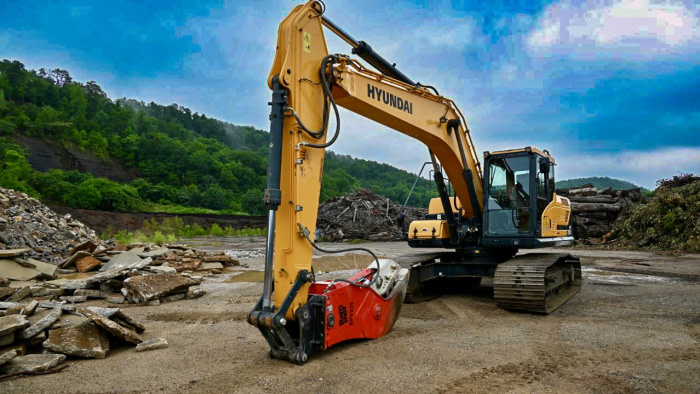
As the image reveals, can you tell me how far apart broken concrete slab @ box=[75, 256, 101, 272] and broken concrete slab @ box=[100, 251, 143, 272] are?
0.94 ft

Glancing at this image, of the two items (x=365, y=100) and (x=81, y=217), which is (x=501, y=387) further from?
(x=81, y=217)

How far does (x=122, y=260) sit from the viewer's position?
10.9 m

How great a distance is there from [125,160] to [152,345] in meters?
62.0

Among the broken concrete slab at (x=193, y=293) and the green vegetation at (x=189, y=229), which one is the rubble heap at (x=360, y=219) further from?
the broken concrete slab at (x=193, y=293)

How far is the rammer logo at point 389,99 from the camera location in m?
5.47

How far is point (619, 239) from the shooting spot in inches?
779

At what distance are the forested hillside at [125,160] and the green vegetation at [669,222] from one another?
24527mm

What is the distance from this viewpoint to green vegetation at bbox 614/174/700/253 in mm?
16575

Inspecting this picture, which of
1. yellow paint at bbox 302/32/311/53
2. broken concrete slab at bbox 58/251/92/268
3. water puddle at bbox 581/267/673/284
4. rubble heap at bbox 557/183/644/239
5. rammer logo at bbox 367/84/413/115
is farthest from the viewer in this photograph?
rubble heap at bbox 557/183/644/239

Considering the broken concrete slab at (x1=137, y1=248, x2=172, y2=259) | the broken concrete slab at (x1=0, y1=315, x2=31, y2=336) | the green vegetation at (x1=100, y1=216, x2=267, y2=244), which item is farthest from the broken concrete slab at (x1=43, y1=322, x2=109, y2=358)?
the green vegetation at (x1=100, y1=216, x2=267, y2=244)

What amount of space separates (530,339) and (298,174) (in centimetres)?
330

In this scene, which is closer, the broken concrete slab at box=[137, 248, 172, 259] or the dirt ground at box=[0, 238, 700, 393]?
the dirt ground at box=[0, 238, 700, 393]

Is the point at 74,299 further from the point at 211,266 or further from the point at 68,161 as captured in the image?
the point at 68,161

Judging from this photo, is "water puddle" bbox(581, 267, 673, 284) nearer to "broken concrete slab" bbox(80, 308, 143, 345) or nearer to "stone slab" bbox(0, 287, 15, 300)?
"broken concrete slab" bbox(80, 308, 143, 345)
